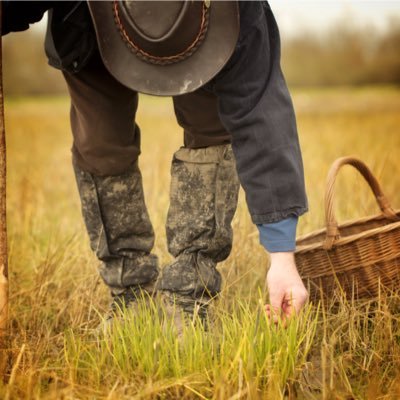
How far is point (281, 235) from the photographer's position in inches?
66.4

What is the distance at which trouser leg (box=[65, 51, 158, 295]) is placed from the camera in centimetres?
199

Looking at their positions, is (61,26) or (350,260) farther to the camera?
(350,260)

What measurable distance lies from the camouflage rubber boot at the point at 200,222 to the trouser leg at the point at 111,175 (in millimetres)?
162

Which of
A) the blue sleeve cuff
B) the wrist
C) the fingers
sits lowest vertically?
the fingers

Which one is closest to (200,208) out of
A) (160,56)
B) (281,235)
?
(281,235)

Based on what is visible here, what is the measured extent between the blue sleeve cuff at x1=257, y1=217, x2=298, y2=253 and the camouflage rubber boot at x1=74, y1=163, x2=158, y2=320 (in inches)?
26.5

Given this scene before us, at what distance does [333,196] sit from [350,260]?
244mm

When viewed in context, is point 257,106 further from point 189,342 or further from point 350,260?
point 350,260

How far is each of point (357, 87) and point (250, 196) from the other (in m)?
20.6

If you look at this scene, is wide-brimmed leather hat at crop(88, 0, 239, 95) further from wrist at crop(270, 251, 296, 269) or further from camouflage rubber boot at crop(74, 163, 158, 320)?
camouflage rubber boot at crop(74, 163, 158, 320)

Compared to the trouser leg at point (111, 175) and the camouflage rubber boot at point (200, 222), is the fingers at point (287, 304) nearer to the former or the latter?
the camouflage rubber boot at point (200, 222)

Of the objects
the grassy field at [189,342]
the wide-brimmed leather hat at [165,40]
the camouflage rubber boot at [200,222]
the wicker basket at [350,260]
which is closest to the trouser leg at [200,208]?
the camouflage rubber boot at [200,222]

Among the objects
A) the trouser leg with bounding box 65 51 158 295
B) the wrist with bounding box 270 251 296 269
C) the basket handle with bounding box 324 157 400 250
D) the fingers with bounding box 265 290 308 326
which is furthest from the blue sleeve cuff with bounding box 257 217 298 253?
the trouser leg with bounding box 65 51 158 295

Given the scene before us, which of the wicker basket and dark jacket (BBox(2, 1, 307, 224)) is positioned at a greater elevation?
dark jacket (BBox(2, 1, 307, 224))
